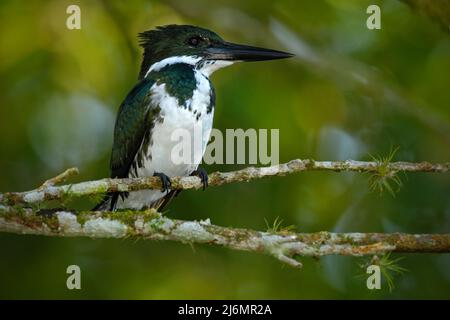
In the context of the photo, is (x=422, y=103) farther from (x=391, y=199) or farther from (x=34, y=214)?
(x=34, y=214)

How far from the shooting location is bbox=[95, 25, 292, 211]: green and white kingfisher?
5.05m

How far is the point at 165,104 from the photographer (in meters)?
5.05

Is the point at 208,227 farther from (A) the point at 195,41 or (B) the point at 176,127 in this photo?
(A) the point at 195,41

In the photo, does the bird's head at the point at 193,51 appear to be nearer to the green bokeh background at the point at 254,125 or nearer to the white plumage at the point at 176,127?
the white plumage at the point at 176,127

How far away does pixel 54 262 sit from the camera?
19.7 feet

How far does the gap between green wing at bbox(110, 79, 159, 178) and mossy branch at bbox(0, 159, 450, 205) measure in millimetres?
1035

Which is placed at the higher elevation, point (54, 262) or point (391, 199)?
point (391, 199)

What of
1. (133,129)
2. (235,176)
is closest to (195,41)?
(133,129)

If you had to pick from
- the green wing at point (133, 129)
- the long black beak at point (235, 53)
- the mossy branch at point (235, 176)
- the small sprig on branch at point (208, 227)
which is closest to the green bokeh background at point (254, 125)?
the long black beak at point (235, 53)

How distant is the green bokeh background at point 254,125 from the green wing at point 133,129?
891 millimetres
